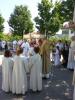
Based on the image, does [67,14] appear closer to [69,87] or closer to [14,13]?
[69,87]

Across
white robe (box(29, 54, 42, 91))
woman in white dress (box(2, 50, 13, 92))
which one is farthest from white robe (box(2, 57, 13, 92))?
white robe (box(29, 54, 42, 91))

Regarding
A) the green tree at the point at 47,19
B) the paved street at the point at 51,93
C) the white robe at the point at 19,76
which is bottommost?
the paved street at the point at 51,93

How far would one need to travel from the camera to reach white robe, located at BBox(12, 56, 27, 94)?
9281 millimetres

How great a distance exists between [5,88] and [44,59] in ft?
10.8

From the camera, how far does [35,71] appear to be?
385 inches

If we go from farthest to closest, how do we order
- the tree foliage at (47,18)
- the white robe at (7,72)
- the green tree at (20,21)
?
the green tree at (20,21) < the tree foliage at (47,18) < the white robe at (7,72)

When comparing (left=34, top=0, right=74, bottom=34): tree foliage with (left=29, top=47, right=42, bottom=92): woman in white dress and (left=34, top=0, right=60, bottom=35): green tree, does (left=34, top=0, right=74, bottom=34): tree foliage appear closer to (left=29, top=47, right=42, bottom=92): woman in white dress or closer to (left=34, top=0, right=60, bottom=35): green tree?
(left=34, top=0, right=60, bottom=35): green tree

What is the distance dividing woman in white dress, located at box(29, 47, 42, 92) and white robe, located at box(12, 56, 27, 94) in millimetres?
416

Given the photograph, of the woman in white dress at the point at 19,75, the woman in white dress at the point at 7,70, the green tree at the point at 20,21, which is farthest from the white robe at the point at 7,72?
the green tree at the point at 20,21

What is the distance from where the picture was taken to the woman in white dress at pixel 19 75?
9.28 m

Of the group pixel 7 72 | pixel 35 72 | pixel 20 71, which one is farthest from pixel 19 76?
pixel 35 72

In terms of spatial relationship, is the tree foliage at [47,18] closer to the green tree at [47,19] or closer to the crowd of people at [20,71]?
the green tree at [47,19]

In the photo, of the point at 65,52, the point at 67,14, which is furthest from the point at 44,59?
the point at 67,14

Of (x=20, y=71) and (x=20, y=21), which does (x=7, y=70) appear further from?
(x=20, y=21)
